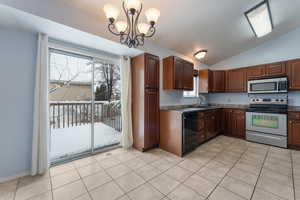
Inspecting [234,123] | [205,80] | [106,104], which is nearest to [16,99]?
[106,104]

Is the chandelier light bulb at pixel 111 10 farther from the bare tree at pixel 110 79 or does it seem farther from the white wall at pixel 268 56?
the white wall at pixel 268 56

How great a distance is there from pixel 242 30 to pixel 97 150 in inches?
176

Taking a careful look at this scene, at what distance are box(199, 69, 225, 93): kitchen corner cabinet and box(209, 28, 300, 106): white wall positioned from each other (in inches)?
20.1

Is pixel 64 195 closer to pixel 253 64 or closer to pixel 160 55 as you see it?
pixel 160 55

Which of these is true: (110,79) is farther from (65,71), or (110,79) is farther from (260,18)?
(260,18)

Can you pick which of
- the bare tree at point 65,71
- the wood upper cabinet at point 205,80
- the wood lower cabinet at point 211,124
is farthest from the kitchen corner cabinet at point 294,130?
the bare tree at point 65,71

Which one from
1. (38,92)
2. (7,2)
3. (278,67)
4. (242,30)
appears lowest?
(38,92)

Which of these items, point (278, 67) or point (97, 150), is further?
point (278, 67)

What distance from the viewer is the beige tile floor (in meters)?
1.62

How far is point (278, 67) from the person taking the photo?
3.44m

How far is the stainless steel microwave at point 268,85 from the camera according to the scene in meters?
3.27

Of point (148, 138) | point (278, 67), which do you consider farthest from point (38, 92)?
point (278, 67)

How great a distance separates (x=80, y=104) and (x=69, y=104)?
25 centimetres

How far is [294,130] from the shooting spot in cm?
300
